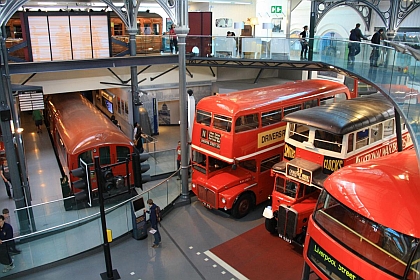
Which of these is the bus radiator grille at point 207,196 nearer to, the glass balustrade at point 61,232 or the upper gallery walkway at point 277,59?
the glass balustrade at point 61,232

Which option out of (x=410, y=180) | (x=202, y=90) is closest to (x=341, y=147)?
(x=410, y=180)

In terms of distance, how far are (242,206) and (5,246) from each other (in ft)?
22.7

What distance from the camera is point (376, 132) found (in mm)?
11242

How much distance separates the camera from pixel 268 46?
1761 centimetres

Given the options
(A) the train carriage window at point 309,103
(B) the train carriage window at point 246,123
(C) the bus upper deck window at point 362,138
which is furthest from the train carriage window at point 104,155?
(C) the bus upper deck window at point 362,138

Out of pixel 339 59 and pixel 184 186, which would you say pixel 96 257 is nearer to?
pixel 184 186

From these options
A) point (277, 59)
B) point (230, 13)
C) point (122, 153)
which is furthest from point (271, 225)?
point (230, 13)

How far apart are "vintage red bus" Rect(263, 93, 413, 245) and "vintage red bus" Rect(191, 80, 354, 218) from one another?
126cm

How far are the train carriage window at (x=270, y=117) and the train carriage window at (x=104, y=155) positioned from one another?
5.66 meters

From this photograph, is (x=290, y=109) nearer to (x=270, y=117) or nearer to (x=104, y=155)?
(x=270, y=117)

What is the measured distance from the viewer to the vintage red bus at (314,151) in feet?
33.0

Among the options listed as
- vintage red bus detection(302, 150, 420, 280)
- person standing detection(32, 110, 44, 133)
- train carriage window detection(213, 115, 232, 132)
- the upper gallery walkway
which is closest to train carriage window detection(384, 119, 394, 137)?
the upper gallery walkway

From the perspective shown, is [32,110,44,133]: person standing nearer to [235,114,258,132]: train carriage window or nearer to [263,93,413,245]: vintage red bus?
[235,114,258,132]: train carriage window

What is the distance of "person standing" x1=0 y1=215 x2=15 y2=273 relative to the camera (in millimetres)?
8938
